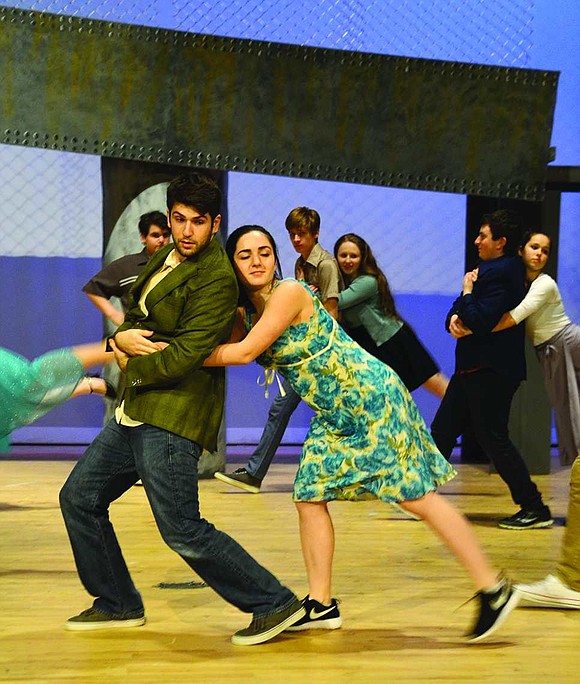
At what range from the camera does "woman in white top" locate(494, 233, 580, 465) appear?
5949 mm

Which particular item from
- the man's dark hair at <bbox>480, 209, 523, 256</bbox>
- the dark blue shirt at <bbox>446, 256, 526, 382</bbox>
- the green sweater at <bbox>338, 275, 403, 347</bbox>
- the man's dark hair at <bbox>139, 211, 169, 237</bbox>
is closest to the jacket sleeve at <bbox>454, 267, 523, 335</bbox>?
the dark blue shirt at <bbox>446, 256, 526, 382</bbox>

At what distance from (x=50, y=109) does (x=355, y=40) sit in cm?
189

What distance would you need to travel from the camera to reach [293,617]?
389 centimetres

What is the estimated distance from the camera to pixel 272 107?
7.10 meters

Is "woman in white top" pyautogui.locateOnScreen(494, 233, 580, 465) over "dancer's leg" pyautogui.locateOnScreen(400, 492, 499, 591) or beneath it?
over

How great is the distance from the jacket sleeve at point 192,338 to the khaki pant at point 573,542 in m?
1.46

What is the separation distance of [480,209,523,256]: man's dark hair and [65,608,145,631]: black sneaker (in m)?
2.77

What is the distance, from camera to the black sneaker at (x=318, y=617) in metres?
4.01

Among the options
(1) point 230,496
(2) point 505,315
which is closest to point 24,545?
(1) point 230,496

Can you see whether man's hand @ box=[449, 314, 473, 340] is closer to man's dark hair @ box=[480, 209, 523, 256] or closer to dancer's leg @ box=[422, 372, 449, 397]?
man's dark hair @ box=[480, 209, 523, 256]

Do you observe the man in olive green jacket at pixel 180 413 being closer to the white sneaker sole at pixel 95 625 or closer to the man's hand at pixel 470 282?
the white sneaker sole at pixel 95 625

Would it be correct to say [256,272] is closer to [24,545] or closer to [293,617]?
[293,617]

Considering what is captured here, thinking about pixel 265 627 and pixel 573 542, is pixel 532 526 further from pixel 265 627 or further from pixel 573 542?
pixel 265 627

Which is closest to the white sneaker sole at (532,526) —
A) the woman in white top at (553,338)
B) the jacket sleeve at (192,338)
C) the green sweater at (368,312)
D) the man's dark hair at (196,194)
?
the woman in white top at (553,338)
